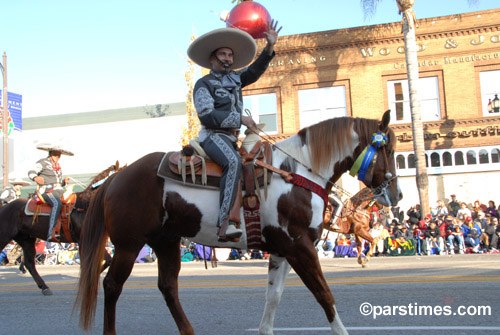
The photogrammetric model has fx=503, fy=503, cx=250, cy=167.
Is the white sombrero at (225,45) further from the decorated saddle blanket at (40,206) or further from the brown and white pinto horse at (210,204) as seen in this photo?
the decorated saddle blanket at (40,206)

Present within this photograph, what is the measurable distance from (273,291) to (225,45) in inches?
105

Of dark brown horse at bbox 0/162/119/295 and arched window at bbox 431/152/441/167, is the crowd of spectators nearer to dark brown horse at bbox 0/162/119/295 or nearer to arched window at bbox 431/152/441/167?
arched window at bbox 431/152/441/167

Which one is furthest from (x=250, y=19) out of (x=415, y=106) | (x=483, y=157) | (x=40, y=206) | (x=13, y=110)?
(x=13, y=110)

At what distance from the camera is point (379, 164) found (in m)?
5.32

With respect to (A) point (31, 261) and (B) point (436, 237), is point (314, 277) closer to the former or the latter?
(A) point (31, 261)

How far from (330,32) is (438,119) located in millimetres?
7415

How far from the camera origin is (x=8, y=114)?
24984 millimetres

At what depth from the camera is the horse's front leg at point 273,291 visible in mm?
5121

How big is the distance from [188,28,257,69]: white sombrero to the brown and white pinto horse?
3.61 ft

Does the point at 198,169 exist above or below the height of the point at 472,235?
above

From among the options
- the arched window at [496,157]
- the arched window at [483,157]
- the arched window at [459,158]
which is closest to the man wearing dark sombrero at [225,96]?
the arched window at [459,158]

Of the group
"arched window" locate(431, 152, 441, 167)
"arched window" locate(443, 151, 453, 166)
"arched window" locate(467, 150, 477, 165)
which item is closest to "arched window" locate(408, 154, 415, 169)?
"arched window" locate(431, 152, 441, 167)

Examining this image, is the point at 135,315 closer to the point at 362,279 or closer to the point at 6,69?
the point at 362,279

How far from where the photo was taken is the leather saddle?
5180 mm
